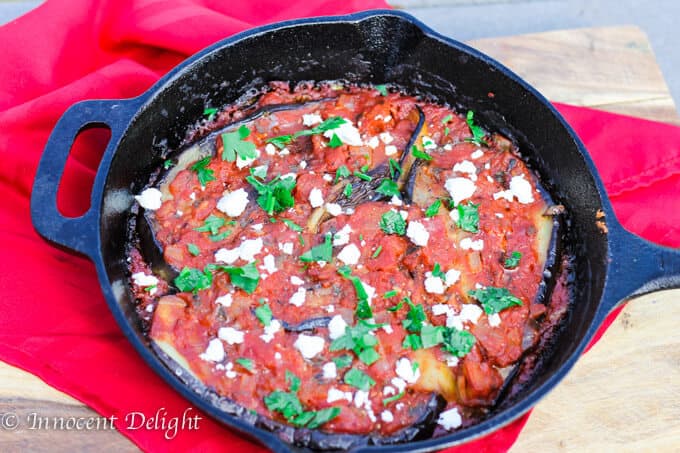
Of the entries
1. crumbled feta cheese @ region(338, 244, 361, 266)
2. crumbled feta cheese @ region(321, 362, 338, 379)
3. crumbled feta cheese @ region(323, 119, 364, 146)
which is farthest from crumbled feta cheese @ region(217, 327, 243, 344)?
crumbled feta cheese @ region(323, 119, 364, 146)

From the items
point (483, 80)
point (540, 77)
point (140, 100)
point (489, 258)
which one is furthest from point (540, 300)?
point (140, 100)

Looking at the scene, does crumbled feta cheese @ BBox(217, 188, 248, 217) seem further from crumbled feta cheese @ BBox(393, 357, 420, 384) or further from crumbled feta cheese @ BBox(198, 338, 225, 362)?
crumbled feta cheese @ BBox(393, 357, 420, 384)

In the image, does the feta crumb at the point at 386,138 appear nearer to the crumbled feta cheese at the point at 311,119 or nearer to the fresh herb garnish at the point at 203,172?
the crumbled feta cheese at the point at 311,119

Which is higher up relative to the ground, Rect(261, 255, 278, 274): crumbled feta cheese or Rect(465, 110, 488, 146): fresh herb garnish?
Rect(465, 110, 488, 146): fresh herb garnish

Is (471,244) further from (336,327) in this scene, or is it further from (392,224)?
(336,327)

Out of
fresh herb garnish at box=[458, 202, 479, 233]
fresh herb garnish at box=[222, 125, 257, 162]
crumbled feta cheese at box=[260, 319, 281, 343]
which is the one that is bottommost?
crumbled feta cheese at box=[260, 319, 281, 343]

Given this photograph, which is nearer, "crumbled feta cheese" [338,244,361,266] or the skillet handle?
the skillet handle
